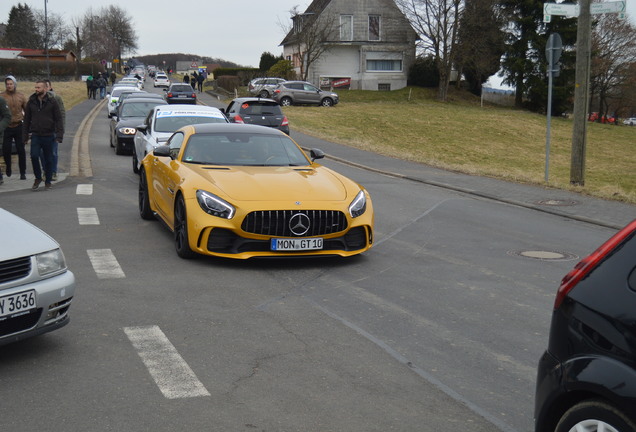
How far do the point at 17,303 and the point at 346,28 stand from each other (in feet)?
230

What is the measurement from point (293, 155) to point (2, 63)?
302ft

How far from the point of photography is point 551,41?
55.5 feet

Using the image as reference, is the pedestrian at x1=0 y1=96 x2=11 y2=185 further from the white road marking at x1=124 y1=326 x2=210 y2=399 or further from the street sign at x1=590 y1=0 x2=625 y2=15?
the street sign at x1=590 y1=0 x2=625 y2=15

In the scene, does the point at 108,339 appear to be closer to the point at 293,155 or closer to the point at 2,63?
the point at 293,155

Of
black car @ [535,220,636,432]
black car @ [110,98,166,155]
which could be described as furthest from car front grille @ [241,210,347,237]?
black car @ [110,98,166,155]

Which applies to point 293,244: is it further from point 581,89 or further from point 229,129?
point 581,89

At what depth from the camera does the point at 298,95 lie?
5241cm

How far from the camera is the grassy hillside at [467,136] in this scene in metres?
31.5

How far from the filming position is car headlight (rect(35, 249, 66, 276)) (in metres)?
5.55

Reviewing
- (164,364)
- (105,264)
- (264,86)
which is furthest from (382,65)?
(164,364)

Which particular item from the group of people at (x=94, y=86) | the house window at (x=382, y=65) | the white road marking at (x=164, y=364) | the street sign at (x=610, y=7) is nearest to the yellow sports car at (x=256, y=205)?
the white road marking at (x=164, y=364)

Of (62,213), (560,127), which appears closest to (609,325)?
(62,213)

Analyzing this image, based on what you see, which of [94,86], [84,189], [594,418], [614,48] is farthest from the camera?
[614,48]

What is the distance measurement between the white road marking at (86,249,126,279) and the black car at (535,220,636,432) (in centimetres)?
549
